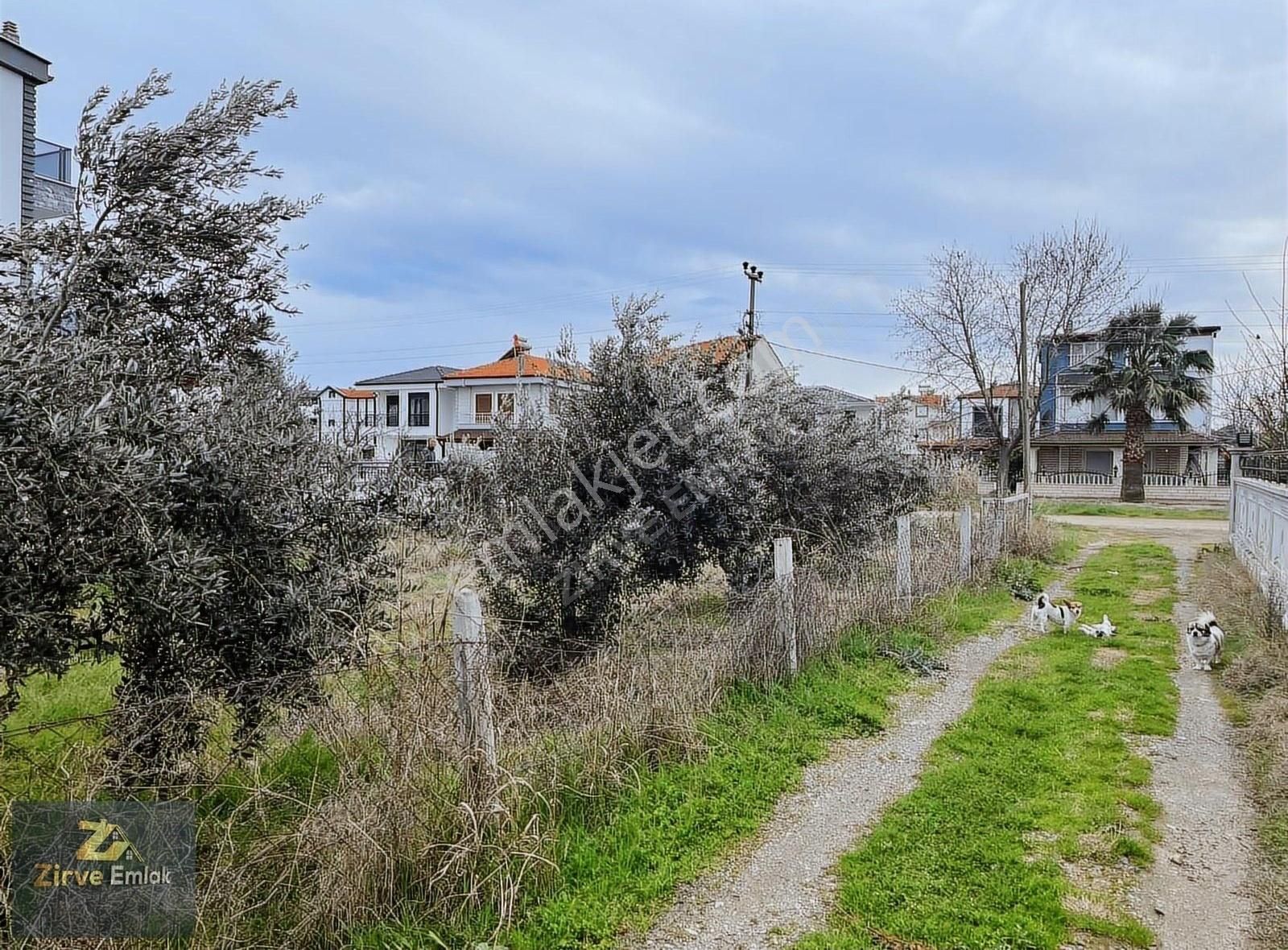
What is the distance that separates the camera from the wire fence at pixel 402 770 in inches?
123

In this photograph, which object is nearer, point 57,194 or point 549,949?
point 549,949

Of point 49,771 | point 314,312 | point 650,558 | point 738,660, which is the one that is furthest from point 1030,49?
point 49,771

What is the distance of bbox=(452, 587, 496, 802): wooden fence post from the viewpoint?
11.8 ft

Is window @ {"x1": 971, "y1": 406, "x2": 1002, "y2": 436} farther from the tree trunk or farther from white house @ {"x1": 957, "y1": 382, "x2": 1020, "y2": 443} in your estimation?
the tree trunk

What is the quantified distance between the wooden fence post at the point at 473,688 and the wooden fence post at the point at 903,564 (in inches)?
231

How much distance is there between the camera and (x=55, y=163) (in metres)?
14.7

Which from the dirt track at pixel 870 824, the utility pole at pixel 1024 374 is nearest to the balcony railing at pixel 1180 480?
the utility pole at pixel 1024 374

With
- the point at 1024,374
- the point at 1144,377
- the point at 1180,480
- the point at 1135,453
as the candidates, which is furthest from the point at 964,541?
the point at 1180,480

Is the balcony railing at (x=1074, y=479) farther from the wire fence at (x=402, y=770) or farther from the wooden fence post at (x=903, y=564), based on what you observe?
the wire fence at (x=402, y=770)

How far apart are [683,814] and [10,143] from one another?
57.5 ft

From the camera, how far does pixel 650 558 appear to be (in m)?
7.21

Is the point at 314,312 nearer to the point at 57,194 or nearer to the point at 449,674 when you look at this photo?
the point at 449,674

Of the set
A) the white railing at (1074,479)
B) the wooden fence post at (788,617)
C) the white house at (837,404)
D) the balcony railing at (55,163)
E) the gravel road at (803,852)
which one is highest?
the balcony railing at (55,163)

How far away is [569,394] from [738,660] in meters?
3.00
